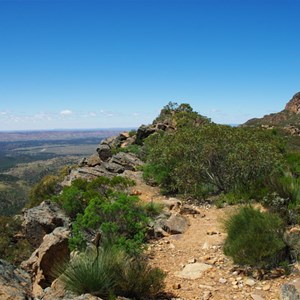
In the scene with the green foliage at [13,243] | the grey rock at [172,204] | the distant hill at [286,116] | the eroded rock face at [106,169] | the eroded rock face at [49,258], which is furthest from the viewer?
the distant hill at [286,116]

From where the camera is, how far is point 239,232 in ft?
25.3

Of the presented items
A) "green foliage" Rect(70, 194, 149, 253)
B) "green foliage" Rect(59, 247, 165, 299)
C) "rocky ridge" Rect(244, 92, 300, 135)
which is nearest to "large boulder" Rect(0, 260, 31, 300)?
"green foliage" Rect(59, 247, 165, 299)

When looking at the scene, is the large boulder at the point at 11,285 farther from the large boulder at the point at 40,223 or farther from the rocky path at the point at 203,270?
the large boulder at the point at 40,223

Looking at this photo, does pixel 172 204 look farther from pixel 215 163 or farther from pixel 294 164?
pixel 294 164

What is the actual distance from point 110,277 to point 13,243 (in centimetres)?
1171

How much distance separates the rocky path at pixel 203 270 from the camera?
6.34 meters

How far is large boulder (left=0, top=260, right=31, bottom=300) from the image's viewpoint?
18.8 ft

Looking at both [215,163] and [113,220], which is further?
[215,163]

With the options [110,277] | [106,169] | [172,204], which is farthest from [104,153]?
[110,277]

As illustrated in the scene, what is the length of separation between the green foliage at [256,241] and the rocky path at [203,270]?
34cm

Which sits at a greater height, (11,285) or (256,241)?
(256,241)

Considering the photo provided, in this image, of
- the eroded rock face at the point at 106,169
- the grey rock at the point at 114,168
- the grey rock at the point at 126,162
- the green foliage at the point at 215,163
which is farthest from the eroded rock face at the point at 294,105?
the green foliage at the point at 215,163

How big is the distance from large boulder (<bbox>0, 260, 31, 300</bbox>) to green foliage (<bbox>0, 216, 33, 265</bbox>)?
5.11 metres

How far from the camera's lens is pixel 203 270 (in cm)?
739
